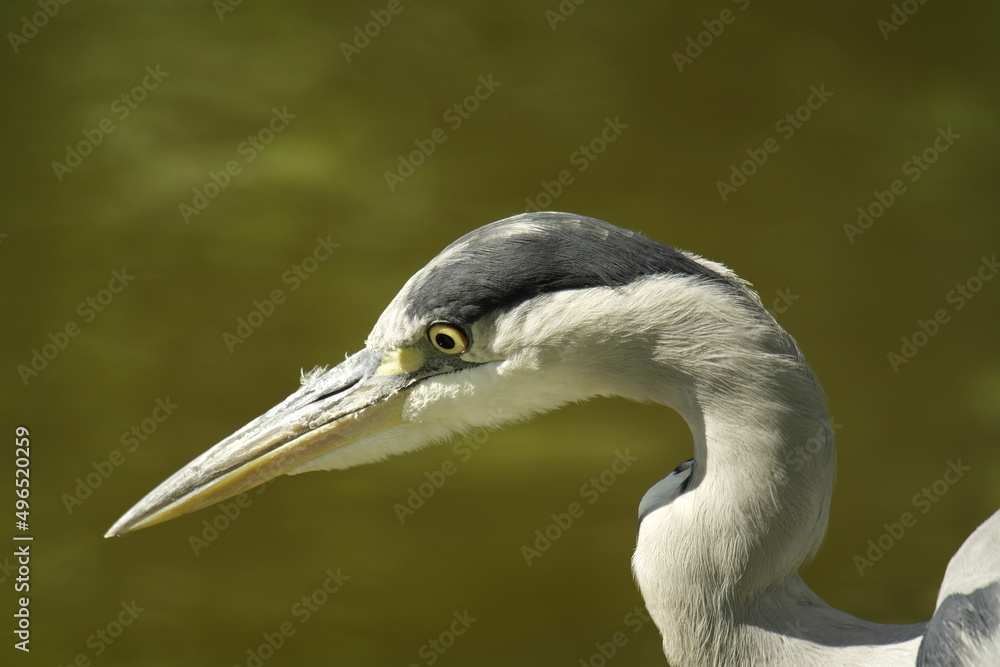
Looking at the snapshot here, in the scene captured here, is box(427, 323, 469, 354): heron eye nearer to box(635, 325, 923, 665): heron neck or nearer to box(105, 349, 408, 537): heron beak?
box(105, 349, 408, 537): heron beak

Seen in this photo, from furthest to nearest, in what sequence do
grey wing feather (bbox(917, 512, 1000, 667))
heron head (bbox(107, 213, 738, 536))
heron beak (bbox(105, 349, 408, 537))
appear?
1. heron beak (bbox(105, 349, 408, 537))
2. heron head (bbox(107, 213, 738, 536))
3. grey wing feather (bbox(917, 512, 1000, 667))

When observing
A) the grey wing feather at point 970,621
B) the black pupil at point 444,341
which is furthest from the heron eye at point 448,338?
the grey wing feather at point 970,621

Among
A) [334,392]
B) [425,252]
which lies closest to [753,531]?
[334,392]

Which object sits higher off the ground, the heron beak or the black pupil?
the black pupil

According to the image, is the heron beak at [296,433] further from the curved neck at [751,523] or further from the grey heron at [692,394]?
the curved neck at [751,523]

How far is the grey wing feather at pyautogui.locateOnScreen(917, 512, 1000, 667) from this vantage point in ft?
2.96

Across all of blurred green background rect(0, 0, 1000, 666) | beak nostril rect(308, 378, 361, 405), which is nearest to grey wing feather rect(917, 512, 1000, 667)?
beak nostril rect(308, 378, 361, 405)

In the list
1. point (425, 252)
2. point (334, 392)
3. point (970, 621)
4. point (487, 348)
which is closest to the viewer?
point (970, 621)

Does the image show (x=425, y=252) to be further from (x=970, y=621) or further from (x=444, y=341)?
(x=970, y=621)

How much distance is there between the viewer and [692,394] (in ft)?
3.32

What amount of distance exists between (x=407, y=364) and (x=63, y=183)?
1.33 metres

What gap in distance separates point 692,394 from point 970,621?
1.19 feet

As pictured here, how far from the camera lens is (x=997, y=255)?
2191 mm

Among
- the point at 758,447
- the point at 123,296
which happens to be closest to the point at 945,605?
the point at 758,447
